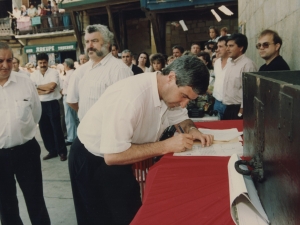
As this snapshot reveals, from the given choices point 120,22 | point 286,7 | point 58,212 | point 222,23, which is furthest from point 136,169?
point 120,22

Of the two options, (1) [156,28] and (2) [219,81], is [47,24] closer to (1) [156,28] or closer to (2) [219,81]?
(1) [156,28]

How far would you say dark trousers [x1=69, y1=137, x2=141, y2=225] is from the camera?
6.80ft

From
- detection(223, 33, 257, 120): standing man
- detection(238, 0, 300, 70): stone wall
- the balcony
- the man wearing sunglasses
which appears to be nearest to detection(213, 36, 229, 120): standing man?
detection(223, 33, 257, 120): standing man

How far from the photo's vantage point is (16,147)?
2.76 metres

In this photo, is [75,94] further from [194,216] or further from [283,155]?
[283,155]

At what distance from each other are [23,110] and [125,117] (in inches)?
58.4

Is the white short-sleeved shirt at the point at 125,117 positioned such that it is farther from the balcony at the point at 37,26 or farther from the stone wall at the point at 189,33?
the balcony at the point at 37,26

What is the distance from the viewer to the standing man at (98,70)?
3.41m

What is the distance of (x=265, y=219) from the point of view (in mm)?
1192

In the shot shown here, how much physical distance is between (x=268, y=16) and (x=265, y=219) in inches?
137

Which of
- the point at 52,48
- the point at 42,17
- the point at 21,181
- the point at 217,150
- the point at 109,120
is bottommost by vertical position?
the point at 21,181

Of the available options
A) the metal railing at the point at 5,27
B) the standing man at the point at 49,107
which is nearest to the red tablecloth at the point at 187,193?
the standing man at the point at 49,107

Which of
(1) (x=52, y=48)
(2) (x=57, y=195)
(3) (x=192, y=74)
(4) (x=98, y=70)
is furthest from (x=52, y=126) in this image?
(1) (x=52, y=48)

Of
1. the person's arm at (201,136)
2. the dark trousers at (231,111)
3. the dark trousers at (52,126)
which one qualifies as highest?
the person's arm at (201,136)
